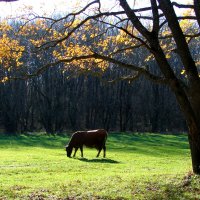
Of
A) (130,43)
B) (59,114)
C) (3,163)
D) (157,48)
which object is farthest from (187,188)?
(59,114)

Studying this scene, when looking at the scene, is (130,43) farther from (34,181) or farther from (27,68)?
(27,68)

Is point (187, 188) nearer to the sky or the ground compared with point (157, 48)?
nearer to the ground

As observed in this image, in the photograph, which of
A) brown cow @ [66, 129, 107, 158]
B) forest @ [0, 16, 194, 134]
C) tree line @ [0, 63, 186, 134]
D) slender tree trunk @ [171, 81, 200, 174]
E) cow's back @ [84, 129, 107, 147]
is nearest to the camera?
slender tree trunk @ [171, 81, 200, 174]

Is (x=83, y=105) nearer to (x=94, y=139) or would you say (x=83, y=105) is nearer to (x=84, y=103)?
(x=84, y=103)

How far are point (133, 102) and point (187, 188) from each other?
51.3 meters

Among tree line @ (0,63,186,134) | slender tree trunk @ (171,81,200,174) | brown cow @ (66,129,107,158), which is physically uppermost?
tree line @ (0,63,186,134)

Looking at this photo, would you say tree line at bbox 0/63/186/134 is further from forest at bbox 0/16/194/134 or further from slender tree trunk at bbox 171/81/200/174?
slender tree trunk at bbox 171/81/200/174

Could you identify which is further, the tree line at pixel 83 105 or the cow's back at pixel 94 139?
the tree line at pixel 83 105

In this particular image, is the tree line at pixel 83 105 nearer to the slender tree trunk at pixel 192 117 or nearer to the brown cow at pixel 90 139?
the brown cow at pixel 90 139

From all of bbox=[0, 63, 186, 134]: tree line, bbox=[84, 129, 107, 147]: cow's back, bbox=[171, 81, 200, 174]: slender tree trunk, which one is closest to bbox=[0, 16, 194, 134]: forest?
bbox=[0, 63, 186, 134]: tree line

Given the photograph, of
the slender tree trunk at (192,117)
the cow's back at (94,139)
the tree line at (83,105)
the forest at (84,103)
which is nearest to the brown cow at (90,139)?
the cow's back at (94,139)

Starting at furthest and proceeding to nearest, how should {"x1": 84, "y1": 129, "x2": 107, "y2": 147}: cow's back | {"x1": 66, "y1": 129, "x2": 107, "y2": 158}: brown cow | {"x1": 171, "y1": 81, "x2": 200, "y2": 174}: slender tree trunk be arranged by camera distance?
{"x1": 84, "y1": 129, "x2": 107, "y2": 147}: cow's back < {"x1": 66, "y1": 129, "x2": 107, "y2": 158}: brown cow < {"x1": 171, "y1": 81, "x2": 200, "y2": 174}: slender tree trunk

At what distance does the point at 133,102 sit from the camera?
6181cm

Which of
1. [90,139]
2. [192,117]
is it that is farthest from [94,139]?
[192,117]
